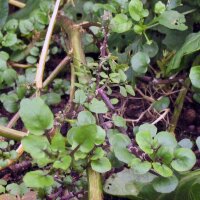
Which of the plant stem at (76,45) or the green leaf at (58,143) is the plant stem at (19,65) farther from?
the green leaf at (58,143)

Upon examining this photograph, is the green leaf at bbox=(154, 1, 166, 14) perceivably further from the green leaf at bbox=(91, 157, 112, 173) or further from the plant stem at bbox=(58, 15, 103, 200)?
the green leaf at bbox=(91, 157, 112, 173)

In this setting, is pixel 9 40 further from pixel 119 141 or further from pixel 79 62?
pixel 119 141

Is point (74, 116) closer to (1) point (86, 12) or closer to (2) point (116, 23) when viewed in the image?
(2) point (116, 23)

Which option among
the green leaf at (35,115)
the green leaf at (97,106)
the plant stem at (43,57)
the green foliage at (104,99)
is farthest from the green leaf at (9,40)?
the green leaf at (35,115)

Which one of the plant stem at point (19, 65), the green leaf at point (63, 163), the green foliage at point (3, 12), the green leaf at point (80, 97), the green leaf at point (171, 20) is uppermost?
the green leaf at point (171, 20)

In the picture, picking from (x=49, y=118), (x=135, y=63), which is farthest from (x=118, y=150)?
(x=135, y=63)
